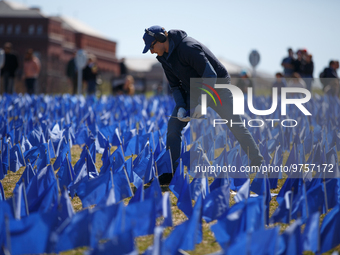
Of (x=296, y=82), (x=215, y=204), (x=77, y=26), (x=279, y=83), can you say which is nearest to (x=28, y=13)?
(x=77, y=26)

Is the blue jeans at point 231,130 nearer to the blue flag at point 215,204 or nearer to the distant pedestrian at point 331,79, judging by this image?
the blue flag at point 215,204

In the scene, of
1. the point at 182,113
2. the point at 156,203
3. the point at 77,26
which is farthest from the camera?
the point at 77,26

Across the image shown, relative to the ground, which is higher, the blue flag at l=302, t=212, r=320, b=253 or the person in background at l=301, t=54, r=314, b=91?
the person in background at l=301, t=54, r=314, b=91

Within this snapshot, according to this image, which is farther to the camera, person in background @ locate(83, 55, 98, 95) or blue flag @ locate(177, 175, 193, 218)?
person in background @ locate(83, 55, 98, 95)

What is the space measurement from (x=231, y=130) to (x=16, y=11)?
3300 inches

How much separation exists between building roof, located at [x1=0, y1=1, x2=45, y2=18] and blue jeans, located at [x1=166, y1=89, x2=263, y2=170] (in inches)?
3072

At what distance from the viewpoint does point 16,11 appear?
83.6m

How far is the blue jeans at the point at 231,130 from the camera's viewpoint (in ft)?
18.3

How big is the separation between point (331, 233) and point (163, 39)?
2.58 meters

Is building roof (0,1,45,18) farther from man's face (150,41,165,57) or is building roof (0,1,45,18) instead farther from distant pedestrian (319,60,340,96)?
man's face (150,41,165,57)

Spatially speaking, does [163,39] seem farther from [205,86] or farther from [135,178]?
[135,178]

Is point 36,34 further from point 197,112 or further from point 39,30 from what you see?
point 197,112

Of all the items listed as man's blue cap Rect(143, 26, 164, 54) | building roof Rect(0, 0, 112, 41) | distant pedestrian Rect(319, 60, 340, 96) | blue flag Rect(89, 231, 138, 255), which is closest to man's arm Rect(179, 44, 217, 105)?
man's blue cap Rect(143, 26, 164, 54)

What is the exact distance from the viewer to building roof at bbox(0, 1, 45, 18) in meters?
81.1
